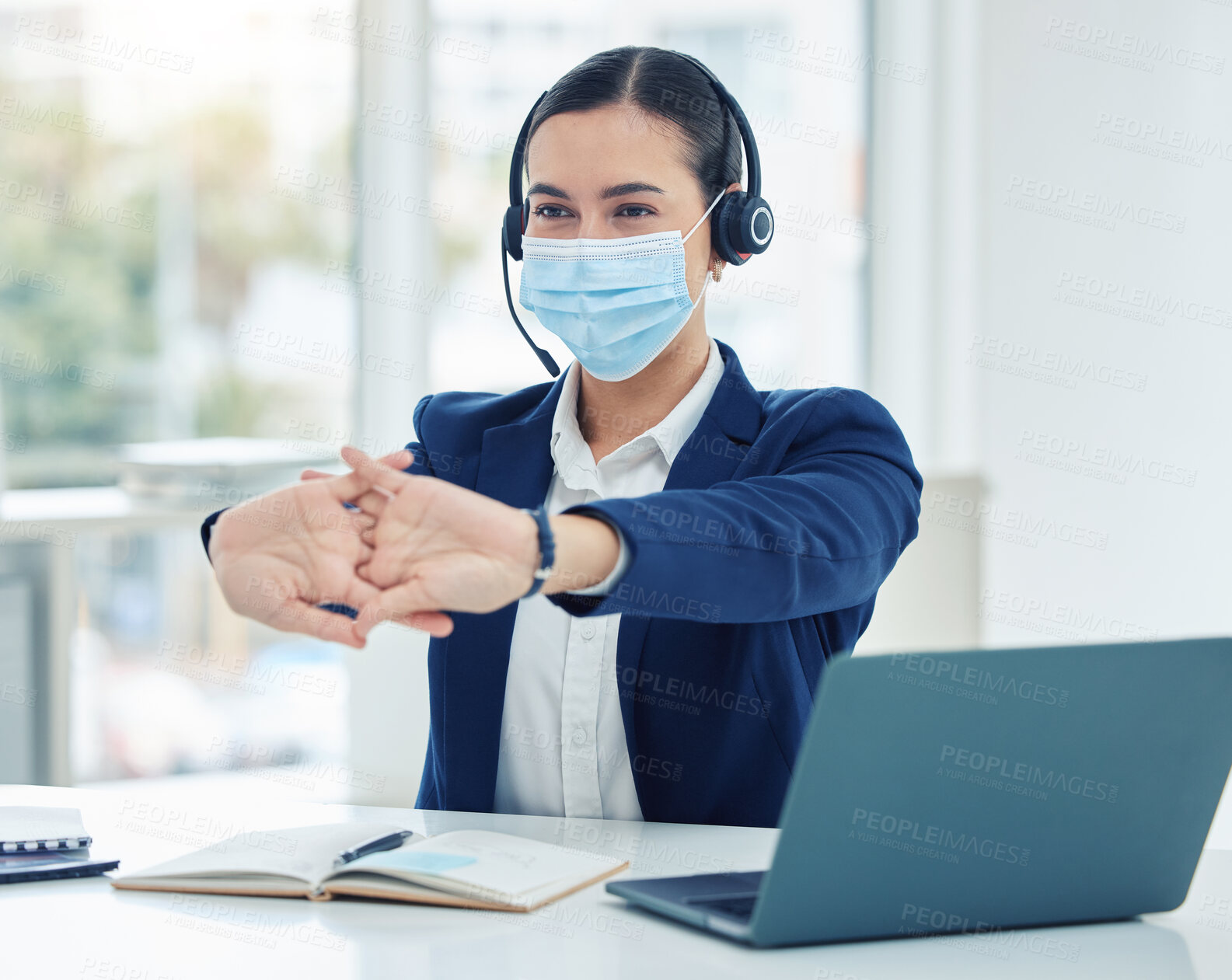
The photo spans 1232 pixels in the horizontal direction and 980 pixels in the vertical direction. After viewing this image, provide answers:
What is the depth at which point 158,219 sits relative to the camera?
2.62 metres

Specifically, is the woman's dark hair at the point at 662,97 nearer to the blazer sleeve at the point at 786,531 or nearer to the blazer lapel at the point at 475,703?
the blazer sleeve at the point at 786,531

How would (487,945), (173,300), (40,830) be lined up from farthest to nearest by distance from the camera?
(173,300) → (40,830) → (487,945)

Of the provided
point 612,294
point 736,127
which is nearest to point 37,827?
point 612,294

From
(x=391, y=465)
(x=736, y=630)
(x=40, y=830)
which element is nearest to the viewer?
(x=40, y=830)

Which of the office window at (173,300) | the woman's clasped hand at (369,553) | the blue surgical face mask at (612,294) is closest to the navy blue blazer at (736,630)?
the blue surgical face mask at (612,294)

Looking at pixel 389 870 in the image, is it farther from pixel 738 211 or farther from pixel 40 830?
pixel 738 211

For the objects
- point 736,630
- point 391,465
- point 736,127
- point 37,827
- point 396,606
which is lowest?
point 37,827

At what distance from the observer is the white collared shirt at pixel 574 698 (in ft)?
4.49

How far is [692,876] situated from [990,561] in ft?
6.52

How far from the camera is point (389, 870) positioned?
94cm

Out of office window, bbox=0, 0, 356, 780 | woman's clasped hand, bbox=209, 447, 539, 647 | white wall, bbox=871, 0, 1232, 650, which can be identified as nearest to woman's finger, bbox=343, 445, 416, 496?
woman's clasped hand, bbox=209, 447, 539, 647

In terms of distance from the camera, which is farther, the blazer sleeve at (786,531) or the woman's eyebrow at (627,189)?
the woman's eyebrow at (627,189)

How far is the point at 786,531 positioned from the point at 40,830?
29.4 inches

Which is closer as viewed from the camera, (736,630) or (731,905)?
(731,905)
